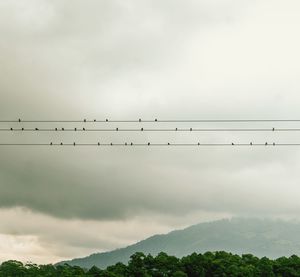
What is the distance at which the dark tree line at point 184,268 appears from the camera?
295 feet

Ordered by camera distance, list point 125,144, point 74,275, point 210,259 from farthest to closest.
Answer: point 210,259 < point 74,275 < point 125,144

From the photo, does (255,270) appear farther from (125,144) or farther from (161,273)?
(125,144)

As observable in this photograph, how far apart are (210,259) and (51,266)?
26500 millimetres

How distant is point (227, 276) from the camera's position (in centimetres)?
8850

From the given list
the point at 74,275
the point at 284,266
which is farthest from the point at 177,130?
the point at 284,266

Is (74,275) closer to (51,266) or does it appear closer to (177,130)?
(51,266)

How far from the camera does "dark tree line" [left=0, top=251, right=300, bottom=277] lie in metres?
89.9

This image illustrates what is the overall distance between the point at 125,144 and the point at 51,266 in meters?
67.9

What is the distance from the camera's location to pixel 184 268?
92.1m

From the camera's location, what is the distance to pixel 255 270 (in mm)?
90250

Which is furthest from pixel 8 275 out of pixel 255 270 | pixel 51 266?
pixel 255 270

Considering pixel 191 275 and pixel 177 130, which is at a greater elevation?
pixel 177 130

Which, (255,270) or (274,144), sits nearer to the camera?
(274,144)

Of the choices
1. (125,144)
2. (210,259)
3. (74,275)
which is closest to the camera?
(125,144)
